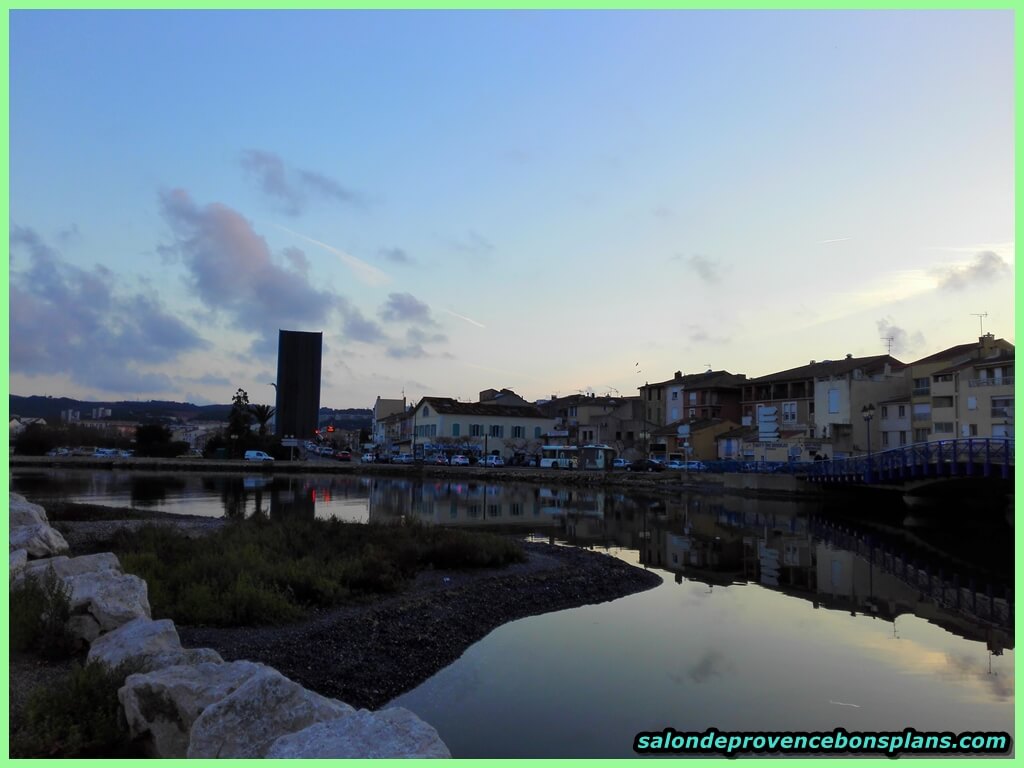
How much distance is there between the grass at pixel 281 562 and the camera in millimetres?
11461

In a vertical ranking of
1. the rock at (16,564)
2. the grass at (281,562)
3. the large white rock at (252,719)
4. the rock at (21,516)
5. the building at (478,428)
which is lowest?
the grass at (281,562)

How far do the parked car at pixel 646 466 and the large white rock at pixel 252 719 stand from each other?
6491cm

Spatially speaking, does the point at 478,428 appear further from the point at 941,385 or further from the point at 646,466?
the point at 941,385

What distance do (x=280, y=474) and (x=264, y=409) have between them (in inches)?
1399

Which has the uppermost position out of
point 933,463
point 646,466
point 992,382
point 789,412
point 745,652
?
point 992,382

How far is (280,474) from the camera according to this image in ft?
232

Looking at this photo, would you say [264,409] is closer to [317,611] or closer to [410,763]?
[317,611]

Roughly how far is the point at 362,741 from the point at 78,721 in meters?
2.86

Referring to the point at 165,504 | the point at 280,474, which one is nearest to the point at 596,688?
the point at 165,504

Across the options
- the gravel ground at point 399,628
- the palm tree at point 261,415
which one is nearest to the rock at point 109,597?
the gravel ground at point 399,628

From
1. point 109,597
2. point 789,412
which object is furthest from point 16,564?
point 789,412

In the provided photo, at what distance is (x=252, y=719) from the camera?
5.38 metres

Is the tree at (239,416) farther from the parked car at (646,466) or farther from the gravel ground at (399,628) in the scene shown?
the gravel ground at (399,628)

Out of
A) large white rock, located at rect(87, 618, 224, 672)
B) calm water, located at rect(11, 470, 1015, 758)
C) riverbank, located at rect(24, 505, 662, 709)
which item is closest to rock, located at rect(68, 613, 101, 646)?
large white rock, located at rect(87, 618, 224, 672)
